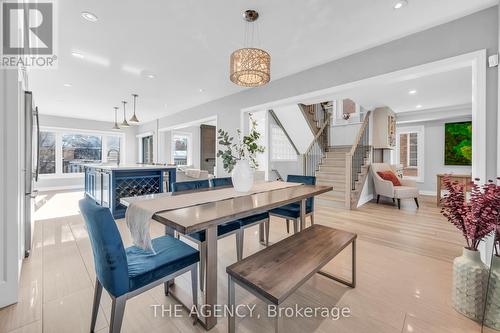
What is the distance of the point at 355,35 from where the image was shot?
265 centimetres

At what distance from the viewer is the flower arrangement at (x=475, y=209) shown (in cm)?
143

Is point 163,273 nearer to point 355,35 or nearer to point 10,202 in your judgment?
point 10,202

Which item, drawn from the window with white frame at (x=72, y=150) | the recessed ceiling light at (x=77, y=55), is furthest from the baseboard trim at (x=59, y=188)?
the recessed ceiling light at (x=77, y=55)

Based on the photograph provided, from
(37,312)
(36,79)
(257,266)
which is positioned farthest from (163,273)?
(36,79)

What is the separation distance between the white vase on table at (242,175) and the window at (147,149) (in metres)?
7.54

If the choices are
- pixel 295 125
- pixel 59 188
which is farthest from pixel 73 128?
pixel 295 125

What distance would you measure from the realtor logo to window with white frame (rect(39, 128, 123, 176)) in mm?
5278

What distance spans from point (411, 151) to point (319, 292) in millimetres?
6756

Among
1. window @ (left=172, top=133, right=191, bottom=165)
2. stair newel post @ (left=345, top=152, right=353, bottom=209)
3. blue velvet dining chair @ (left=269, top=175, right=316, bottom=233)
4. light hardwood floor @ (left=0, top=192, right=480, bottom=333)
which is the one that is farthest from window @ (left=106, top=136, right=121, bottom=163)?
stair newel post @ (left=345, top=152, right=353, bottom=209)

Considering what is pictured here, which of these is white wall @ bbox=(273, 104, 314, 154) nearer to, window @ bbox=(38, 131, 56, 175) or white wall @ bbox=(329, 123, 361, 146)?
white wall @ bbox=(329, 123, 361, 146)

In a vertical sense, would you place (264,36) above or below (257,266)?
above

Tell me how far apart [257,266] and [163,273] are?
1.93ft

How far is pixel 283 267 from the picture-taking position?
137 cm

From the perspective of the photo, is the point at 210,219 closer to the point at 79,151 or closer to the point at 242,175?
the point at 242,175
